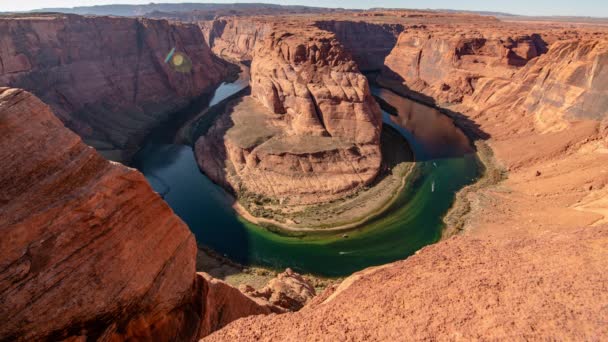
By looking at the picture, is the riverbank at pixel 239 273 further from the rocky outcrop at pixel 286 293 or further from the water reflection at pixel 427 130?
the water reflection at pixel 427 130

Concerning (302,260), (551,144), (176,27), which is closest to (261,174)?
(302,260)

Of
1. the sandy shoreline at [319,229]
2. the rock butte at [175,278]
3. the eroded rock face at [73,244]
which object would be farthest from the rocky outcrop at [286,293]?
the sandy shoreline at [319,229]

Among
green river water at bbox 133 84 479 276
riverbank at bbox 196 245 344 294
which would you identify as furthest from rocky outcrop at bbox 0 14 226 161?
riverbank at bbox 196 245 344 294

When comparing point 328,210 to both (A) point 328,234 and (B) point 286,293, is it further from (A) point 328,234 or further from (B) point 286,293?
(B) point 286,293

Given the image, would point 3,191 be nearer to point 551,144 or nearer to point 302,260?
point 302,260

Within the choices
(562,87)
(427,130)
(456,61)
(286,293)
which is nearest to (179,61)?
(427,130)
